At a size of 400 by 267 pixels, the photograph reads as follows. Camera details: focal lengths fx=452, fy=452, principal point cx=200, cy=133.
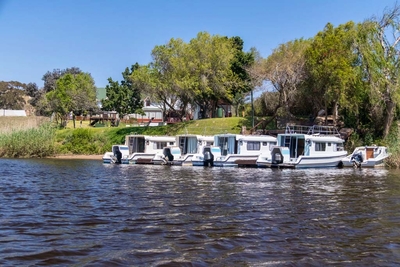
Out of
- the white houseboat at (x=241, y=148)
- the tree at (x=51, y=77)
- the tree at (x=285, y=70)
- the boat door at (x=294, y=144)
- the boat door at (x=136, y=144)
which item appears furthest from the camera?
the tree at (x=51, y=77)

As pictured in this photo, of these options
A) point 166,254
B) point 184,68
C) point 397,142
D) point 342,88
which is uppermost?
point 184,68

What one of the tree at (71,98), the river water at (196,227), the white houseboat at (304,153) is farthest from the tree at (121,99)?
the river water at (196,227)

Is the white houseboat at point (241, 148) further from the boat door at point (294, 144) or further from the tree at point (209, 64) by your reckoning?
the tree at point (209, 64)

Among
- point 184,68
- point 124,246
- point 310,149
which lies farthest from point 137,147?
point 124,246

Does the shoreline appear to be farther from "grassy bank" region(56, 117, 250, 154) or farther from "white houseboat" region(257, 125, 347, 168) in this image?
"white houseboat" region(257, 125, 347, 168)

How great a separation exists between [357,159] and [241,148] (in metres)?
10.0

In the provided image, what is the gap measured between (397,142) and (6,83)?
9921 cm

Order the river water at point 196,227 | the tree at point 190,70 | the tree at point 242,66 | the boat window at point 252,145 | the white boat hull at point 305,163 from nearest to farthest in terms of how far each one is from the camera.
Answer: the river water at point 196,227
the white boat hull at point 305,163
the boat window at point 252,145
the tree at point 190,70
the tree at point 242,66

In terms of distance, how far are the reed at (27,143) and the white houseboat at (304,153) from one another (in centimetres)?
2701

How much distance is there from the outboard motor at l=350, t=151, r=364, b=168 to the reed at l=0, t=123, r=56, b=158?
3334cm

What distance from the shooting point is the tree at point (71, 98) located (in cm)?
7525

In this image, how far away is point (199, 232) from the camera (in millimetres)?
11547

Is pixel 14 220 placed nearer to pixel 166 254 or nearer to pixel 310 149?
pixel 166 254

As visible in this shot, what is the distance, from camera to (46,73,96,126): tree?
7525 cm
